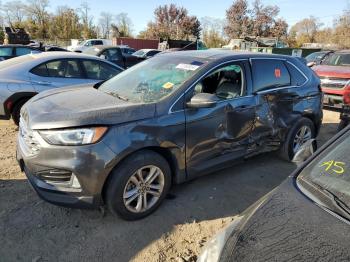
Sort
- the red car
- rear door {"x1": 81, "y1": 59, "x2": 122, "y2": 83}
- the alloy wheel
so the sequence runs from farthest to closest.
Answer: the red car → rear door {"x1": 81, "y1": 59, "x2": 122, "y2": 83} → the alloy wheel

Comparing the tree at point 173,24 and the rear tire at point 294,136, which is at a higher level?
the tree at point 173,24

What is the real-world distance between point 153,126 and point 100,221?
1.12m

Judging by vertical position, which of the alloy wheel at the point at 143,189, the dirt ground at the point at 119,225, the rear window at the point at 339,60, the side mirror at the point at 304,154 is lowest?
the dirt ground at the point at 119,225

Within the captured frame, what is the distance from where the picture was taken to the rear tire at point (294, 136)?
5012mm

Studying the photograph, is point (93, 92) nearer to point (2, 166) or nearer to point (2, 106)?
point (2, 166)

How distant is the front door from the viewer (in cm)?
375

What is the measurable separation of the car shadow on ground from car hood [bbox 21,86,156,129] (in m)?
0.98

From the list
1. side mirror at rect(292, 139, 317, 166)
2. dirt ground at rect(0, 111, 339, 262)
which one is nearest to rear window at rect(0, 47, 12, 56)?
dirt ground at rect(0, 111, 339, 262)

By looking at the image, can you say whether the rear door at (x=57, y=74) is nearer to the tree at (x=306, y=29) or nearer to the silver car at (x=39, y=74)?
the silver car at (x=39, y=74)

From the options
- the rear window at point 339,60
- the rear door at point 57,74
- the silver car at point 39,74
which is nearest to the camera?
the silver car at point 39,74

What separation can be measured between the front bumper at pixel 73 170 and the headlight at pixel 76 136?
45mm

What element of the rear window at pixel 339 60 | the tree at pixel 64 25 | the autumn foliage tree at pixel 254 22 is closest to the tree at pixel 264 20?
the autumn foliage tree at pixel 254 22

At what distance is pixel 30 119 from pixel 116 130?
878mm

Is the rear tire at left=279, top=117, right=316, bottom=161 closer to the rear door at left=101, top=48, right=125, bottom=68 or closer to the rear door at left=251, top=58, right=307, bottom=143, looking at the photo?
the rear door at left=251, top=58, right=307, bottom=143
